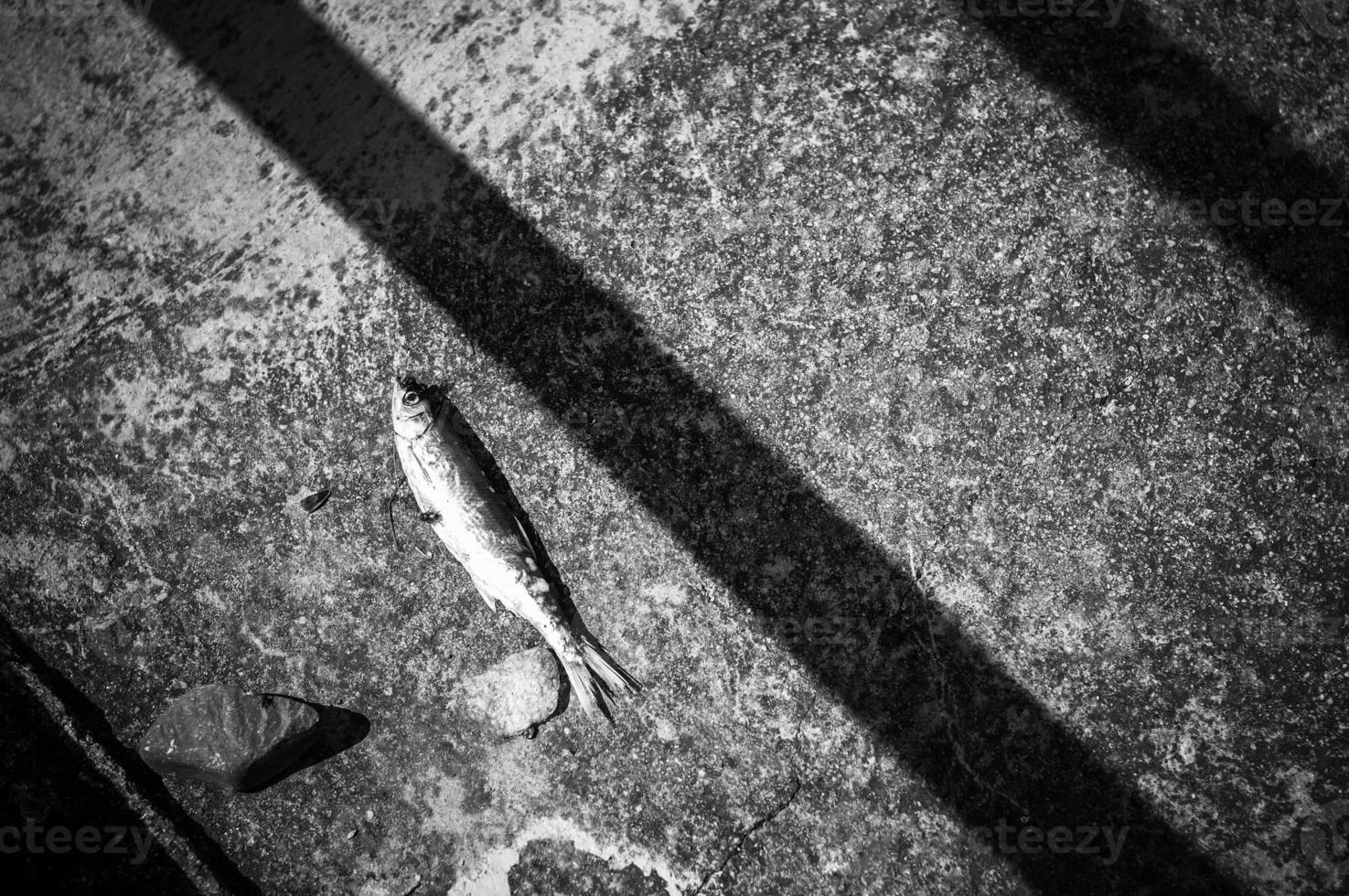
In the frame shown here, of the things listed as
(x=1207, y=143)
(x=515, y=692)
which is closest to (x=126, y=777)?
(x=515, y=692)

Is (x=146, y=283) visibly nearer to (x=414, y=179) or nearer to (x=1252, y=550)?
(x=414, y=179)

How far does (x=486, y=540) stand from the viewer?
6.77 ft

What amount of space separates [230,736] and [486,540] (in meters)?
0.91

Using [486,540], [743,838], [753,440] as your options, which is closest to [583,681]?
[486,540]

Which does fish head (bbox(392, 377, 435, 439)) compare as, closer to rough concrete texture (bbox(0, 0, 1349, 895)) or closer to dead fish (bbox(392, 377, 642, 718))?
dead fish (bbox(392, 377, 642, 718))

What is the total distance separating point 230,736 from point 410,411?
1.05 m

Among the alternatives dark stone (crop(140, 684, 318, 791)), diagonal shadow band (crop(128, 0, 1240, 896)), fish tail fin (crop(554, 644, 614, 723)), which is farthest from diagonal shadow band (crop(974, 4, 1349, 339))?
dark stone (crop(140, 684, 318, 791))

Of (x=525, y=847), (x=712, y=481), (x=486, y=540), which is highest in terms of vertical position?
(x=712, y=481)

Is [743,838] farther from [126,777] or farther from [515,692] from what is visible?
[126,777]

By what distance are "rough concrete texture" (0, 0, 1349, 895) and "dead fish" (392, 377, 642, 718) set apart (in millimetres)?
88

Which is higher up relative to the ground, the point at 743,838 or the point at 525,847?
the point at 743,838

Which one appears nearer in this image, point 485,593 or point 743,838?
point 743,838

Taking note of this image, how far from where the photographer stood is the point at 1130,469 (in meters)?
1.99

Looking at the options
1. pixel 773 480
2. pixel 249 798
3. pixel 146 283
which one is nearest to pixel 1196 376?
pixel 773 480
